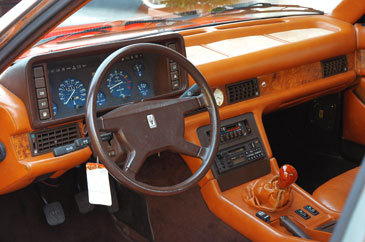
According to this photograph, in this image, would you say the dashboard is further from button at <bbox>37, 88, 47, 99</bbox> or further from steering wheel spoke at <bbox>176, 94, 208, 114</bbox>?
steering wheel spoke at <bbox>176, 94, 208, 114</bbox>

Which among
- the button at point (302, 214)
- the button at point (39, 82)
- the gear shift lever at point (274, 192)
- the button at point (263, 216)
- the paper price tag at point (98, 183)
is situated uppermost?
the button at point (39, 82)

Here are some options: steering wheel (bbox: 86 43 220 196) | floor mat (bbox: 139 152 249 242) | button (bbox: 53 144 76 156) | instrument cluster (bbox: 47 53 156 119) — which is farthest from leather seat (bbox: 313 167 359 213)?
button (bbox: 53 144 76 156)

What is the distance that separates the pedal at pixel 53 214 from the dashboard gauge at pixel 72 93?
0.83 metres

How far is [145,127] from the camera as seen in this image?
1510mm

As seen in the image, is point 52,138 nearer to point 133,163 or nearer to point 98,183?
point 98,183

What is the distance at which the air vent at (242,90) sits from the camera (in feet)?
7.30

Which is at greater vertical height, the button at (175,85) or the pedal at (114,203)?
the button at (175,85)

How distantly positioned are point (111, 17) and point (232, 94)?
688mm

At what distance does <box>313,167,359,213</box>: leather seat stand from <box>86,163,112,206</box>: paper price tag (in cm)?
104

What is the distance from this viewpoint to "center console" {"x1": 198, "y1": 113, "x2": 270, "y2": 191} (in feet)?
7.15

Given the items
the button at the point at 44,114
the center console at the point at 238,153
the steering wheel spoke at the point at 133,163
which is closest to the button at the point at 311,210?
the center console at the point at 238,153

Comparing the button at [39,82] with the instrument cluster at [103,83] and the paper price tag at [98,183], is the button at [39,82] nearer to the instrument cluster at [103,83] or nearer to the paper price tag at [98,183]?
the instrument cluster at [103,83]

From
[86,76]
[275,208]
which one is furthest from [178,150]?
[275,208]

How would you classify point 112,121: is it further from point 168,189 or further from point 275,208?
point 275,208
